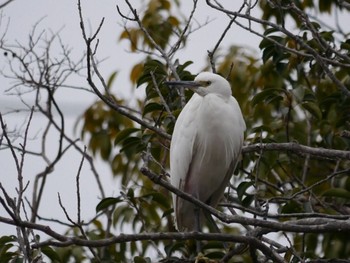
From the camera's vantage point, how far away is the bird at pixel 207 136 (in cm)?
387

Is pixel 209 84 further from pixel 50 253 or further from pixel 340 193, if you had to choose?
pixel 50 253

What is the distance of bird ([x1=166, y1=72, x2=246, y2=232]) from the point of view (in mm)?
3871

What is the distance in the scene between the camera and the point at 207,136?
12.9 feet

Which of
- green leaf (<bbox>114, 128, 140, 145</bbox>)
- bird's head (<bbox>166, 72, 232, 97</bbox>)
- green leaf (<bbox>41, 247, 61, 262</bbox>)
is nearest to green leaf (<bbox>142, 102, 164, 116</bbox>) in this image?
green leaf (<bbox>114, 128, 140, 145</bbox>)

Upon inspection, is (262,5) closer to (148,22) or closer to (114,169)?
(148,22)

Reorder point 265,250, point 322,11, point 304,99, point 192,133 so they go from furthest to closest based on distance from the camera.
Answer: point 322,11, point 192,133, point 304,99, point 265,250

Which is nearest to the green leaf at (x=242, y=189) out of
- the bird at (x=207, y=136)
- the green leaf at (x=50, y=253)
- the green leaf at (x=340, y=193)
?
the green leaf at (x=340, y=193)

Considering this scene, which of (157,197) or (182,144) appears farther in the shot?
(182,144)

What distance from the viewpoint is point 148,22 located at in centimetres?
515

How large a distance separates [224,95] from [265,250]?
1.27 metres

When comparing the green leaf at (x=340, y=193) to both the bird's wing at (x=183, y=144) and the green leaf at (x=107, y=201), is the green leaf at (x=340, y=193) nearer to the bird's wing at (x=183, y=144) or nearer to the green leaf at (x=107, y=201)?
the bird's wing at (x=183, y=144)

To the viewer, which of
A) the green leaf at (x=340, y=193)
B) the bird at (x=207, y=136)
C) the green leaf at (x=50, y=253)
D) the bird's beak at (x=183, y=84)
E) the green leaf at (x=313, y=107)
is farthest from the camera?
the bird at (x=207, y=136)

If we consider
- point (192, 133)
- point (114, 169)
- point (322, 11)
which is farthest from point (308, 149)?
point (114, 169)

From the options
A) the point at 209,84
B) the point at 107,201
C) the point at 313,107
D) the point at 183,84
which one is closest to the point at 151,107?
the point at 183,84
